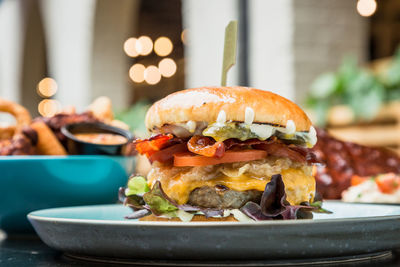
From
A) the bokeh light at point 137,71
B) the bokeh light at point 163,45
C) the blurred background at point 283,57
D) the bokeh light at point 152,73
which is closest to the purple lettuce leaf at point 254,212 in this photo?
A: the blurred background at point 283,57

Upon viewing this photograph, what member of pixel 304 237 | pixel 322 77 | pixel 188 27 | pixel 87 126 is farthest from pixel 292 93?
pixel 304 237

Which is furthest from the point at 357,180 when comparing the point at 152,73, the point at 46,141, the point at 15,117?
the point at 152,73

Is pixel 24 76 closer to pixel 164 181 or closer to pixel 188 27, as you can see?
pixel 188 27

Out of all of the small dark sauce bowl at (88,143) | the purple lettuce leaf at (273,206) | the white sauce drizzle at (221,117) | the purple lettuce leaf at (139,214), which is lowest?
the purple lettuce leaf at (139,214)

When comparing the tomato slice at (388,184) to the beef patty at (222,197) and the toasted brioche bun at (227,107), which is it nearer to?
the toasted brioche bun at (227,107)

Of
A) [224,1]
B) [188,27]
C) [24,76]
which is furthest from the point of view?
[24,76]

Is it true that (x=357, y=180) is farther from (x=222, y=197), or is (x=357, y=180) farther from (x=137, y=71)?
(x=137, y=71)
